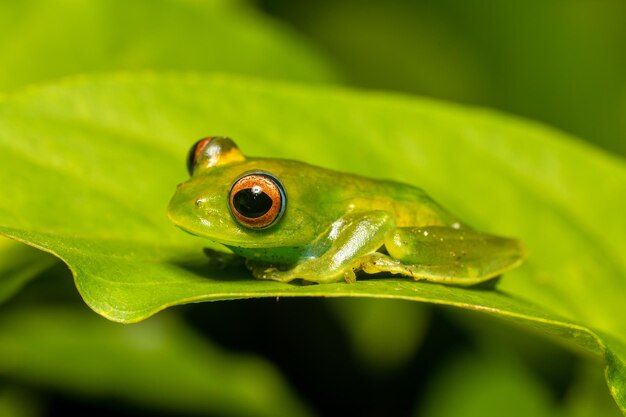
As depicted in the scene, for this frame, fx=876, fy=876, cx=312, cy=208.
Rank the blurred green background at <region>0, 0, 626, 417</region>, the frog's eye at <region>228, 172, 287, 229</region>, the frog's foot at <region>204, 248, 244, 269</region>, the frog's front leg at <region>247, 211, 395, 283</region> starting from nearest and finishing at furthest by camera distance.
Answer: the frog's eye at <region>228, 172, 287, 229</region>, the frog's front leg at <region>247, 211, 395, 283</region>, the frog's foot at <region>204, 248, 244, 269</region>, the blurred green background at <region>0, 0, 626, 417</region>

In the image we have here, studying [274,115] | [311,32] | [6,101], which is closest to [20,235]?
[6,101]

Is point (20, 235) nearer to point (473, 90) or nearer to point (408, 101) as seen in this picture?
point (408, 101)

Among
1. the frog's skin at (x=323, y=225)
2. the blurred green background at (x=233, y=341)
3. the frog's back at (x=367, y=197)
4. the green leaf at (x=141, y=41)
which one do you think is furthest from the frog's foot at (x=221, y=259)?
the green leaf at (x=141, y=41)

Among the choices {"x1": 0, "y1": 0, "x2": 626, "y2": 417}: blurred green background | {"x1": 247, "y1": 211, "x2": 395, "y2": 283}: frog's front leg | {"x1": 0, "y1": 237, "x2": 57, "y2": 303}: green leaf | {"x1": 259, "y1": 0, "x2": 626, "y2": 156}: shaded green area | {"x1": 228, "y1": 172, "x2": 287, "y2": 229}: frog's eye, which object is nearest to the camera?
{"x1": 228, "y1": 172, "x2": 287, "y2": 229}: frog's eye

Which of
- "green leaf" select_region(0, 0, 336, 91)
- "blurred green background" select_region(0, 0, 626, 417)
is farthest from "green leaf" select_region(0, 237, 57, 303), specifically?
"green leaf" select_region(0, 0, 336, 91)

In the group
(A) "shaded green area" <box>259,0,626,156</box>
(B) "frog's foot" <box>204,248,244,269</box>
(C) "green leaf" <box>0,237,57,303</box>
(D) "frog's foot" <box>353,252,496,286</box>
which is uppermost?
(A) "shaded green area" <box>259,0,626,156</box>

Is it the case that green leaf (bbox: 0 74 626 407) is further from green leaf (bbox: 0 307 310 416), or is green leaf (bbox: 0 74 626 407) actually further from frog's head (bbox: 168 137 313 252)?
green leaf (bbox: 0 307 310 416)
